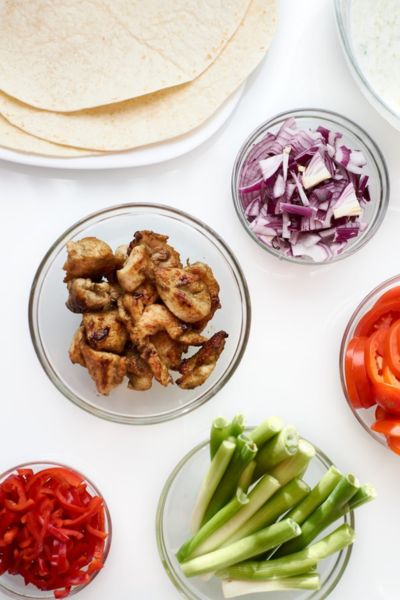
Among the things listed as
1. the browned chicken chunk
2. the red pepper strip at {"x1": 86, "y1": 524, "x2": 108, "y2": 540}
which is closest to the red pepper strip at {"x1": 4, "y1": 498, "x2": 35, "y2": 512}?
the red pepper strip at {"x1": 86, "y1": 524, "x2": 108, "y2": 540}

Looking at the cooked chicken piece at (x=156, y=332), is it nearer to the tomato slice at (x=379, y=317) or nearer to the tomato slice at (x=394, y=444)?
the tomato slice at (x=379, y=317)

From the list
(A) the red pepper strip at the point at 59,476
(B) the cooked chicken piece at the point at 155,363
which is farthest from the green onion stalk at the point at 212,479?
(A) the red pepper strip at the point at 59,476

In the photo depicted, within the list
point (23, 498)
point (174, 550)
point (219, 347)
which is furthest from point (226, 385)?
point (23, 498)

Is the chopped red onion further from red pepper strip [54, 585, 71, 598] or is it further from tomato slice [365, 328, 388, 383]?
red pepper strip [54, 585, 71, 598]

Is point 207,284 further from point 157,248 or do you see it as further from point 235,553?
point 235,553

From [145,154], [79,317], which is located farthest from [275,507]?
[145,154]

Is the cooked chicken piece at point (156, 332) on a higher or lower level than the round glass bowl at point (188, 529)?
higher
